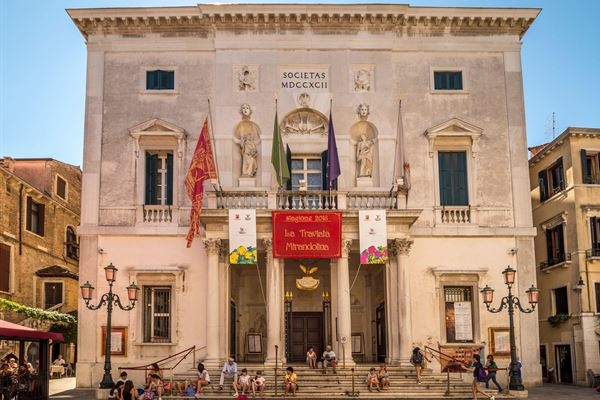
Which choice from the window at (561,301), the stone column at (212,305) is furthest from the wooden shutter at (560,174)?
the stone column at (212,305)

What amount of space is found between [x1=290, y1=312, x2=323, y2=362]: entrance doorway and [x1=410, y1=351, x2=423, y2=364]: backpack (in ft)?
18.6

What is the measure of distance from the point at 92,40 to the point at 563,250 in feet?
77.2

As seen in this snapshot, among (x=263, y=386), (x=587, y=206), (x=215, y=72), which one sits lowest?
(x=263, y=386)

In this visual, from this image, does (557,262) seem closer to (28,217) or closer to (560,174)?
(560,174)

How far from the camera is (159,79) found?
32.8 m

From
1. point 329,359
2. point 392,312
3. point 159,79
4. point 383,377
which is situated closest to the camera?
point 383,377

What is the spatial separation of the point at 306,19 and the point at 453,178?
9112mm

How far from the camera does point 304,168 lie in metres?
32.4

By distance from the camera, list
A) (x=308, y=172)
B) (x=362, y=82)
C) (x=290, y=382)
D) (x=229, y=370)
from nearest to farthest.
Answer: (x=290, y=382), (x=229, y=370), (x=308, y=172), (x=362, y=82)

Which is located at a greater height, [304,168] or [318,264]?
[304,168]

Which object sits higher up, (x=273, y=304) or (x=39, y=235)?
(x=39, y=235)

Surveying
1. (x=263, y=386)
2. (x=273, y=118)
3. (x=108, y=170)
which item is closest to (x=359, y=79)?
(x=273, y=118)

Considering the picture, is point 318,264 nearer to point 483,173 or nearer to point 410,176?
point 410,176

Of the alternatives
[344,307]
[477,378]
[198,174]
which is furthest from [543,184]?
[198,174]
